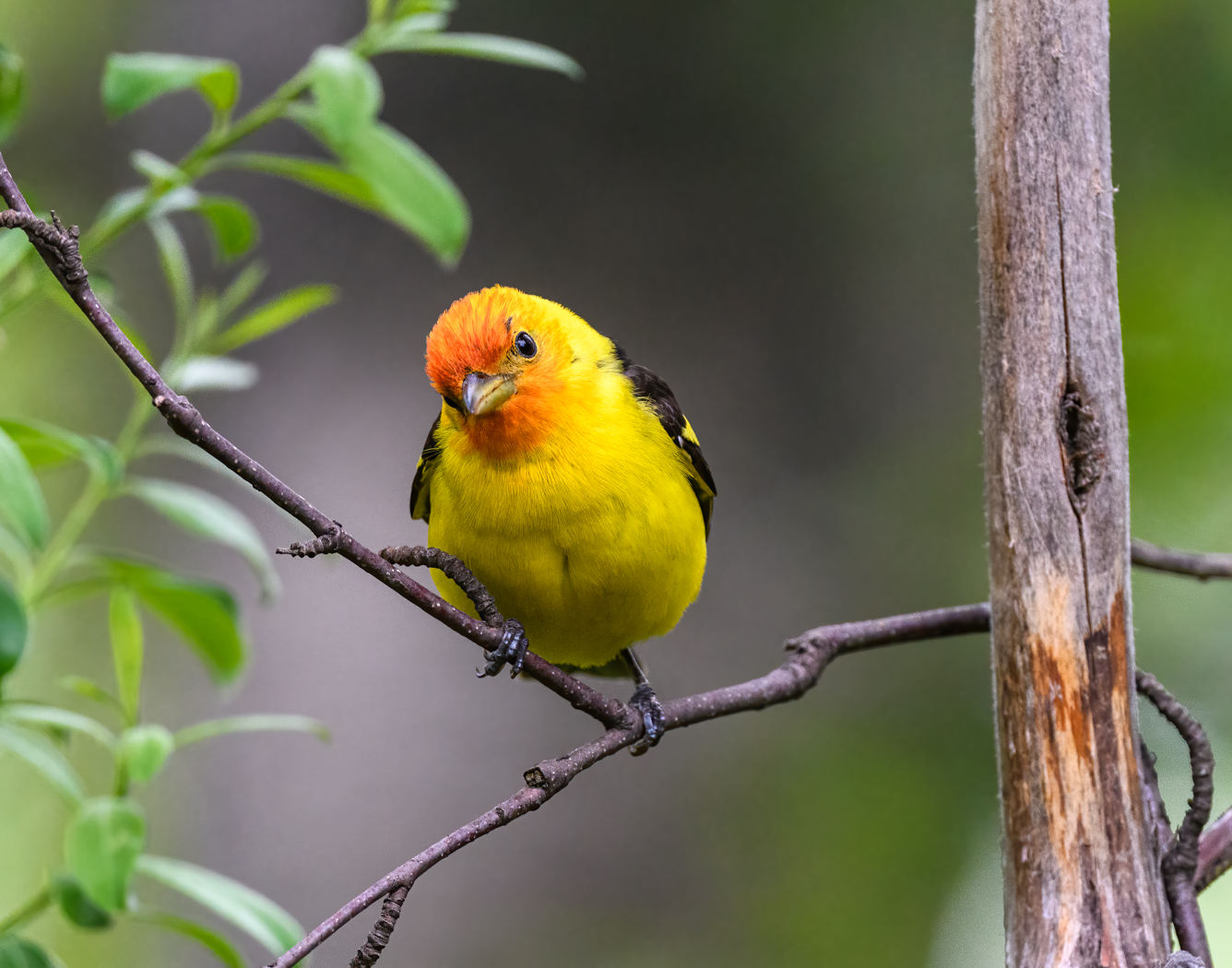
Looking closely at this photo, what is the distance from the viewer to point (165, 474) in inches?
159

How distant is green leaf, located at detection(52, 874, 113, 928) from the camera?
5.82ft

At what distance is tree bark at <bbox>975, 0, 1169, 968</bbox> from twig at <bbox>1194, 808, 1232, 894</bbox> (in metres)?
0.09

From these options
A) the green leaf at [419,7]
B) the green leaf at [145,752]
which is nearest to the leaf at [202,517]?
the green leaf at [145,752]

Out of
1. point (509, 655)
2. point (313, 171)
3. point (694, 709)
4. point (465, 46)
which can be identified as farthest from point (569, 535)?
point (465, 46)

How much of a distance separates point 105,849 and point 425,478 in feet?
3.06

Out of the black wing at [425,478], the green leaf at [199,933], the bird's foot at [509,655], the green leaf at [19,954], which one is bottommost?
the green leaf at [19,954]

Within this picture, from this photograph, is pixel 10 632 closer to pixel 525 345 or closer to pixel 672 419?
pixel 525 345

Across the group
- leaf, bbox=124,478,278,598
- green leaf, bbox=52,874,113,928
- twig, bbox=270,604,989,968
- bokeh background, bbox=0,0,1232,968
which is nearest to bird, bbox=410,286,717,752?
twig, bbox=270,604,989,968

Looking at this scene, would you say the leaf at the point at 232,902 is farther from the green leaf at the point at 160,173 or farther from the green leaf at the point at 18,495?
the green leaf at the point at 160,173

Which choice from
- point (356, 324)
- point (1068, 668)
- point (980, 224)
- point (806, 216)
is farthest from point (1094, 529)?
point (806, 216)

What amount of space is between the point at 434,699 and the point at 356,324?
1344mm

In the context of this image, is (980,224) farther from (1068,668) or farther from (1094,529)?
(1068,668)

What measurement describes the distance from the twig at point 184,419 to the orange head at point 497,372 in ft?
1.92

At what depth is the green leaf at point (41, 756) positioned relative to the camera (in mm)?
1645
